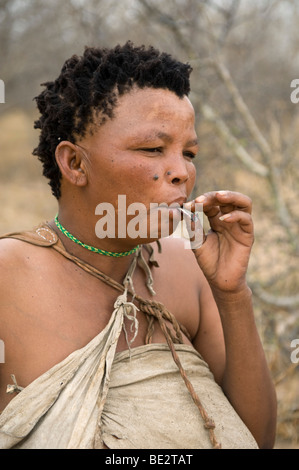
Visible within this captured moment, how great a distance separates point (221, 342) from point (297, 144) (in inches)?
130

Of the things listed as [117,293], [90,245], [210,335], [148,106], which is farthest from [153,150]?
[210,335]

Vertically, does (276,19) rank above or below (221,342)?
above

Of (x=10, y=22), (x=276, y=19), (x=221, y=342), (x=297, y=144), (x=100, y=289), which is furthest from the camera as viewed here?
(x=10, y=22)

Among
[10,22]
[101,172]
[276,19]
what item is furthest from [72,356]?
[10,22]

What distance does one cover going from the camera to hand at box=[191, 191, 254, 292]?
205 centimetres

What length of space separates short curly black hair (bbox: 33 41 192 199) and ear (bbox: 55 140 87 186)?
0.03 meters

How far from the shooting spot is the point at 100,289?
2154 mm

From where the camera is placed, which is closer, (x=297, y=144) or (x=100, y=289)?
(x=100, y=289)

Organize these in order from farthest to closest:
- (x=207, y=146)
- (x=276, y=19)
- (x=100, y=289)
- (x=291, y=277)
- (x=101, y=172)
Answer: (x=207, y=146) < (x=276, y=19) < (x=291, y=277) < (x=100, y=289) < (x=101, y=172)

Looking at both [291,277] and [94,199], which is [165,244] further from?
[291,277]

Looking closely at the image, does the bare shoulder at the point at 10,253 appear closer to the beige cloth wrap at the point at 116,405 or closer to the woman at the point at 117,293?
the woman at the point at 117,293

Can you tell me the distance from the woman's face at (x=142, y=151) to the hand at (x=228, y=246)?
0.53ft

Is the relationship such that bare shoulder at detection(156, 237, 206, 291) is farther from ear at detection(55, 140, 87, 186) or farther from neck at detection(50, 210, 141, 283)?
ear at detection(55, 140, 87, 186)
